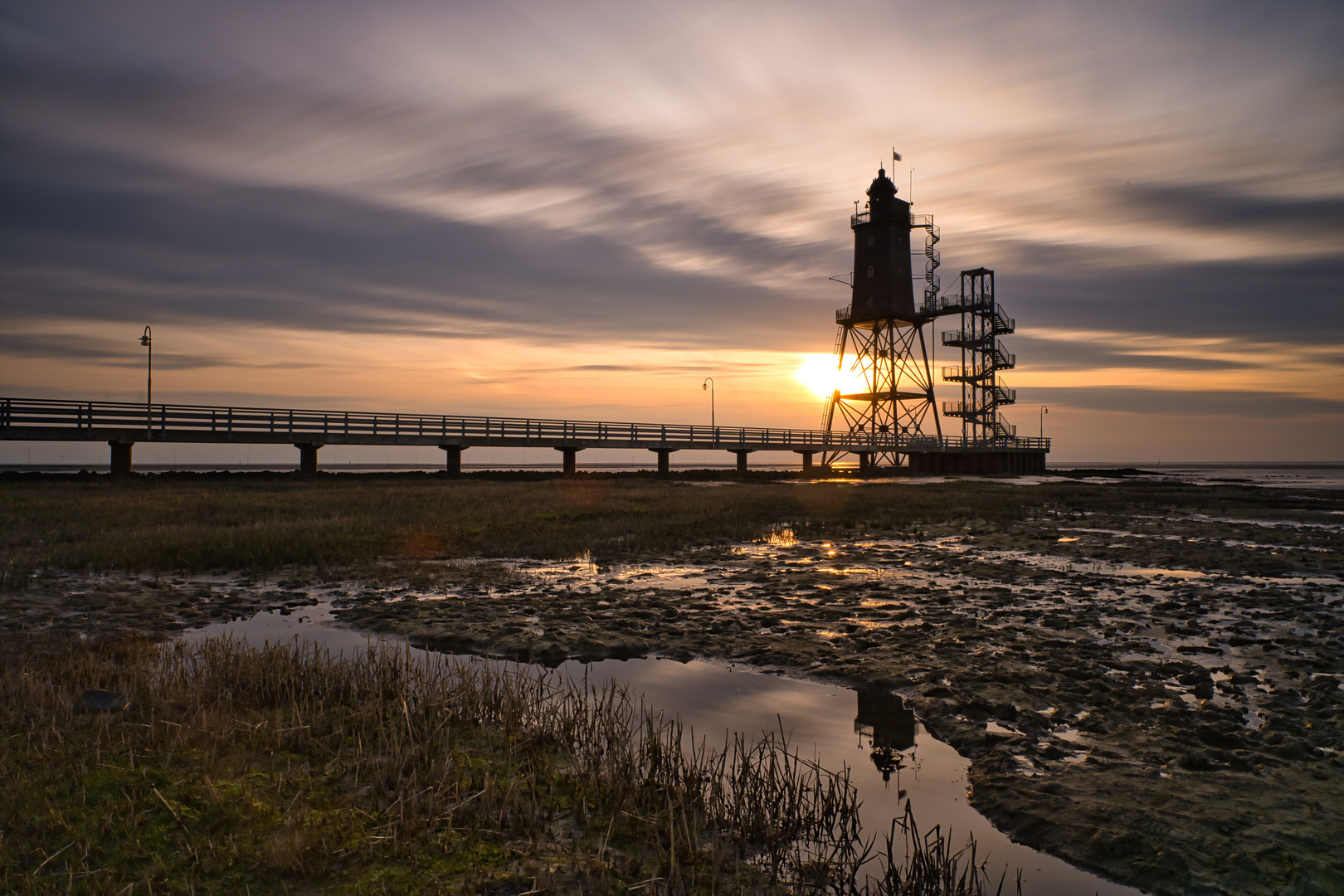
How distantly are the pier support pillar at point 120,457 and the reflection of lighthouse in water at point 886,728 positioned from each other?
121ft

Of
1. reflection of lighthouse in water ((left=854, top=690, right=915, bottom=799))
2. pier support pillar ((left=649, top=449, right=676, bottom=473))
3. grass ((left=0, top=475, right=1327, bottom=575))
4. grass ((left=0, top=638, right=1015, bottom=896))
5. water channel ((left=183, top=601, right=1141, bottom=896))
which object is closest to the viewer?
grass ((left=0, top=638, right=1015, bottom=896))

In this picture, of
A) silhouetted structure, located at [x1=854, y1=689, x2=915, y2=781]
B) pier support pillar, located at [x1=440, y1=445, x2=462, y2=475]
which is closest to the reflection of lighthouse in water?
silhouetted structure, located at [x1=854, y1=689, x2=915, y2=781]

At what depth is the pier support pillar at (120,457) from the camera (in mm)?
33062

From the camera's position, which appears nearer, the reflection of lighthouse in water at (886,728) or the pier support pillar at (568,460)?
the reflection of lighthouse in water at (886,728)

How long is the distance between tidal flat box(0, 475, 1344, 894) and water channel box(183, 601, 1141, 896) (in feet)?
0.60

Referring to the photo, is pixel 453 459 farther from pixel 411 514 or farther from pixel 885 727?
pixel 885 727

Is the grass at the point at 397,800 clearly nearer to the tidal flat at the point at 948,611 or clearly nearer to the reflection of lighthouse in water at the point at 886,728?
the reflection of lighthouse in water at the point at 886,728

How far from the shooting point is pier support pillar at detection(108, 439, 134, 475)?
108 feet

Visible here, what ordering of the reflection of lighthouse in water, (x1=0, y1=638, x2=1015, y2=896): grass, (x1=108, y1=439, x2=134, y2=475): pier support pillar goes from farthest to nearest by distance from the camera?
→ 1. (x1=108, y1=439, x2=134, y2=475): pier support pillar
2. the reflection of lighthouse in water
3. (x1=0, y1=638, x2=1015, y2=896): grass

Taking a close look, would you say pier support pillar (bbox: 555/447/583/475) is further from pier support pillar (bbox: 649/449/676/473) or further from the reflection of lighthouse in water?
the reflection of lighthouse in water

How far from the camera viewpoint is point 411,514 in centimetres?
1988

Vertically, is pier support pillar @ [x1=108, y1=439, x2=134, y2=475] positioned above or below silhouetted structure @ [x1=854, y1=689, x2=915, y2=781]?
above

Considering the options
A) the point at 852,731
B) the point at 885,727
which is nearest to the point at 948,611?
the point at 885,727

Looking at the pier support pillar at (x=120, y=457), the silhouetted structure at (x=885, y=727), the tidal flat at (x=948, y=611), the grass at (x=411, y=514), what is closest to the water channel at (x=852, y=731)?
the silhouetted structure at (x=885, y=727)
